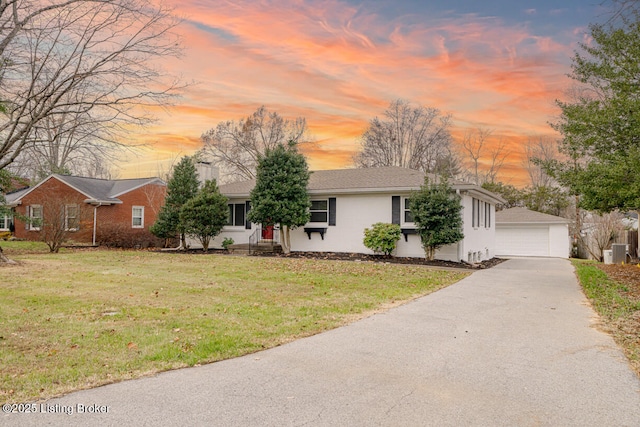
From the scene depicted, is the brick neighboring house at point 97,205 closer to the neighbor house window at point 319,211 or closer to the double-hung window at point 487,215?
the neighbor house window at point 319,211

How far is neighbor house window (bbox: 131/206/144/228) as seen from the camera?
27758 mm

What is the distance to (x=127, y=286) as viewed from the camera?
10.2m

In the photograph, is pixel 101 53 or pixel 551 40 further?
pixel 551 40

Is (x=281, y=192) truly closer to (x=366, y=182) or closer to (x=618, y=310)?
(x=366, y=182)

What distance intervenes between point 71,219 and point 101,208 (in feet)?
11.8

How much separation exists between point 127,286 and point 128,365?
6.03 meters

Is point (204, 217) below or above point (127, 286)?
above

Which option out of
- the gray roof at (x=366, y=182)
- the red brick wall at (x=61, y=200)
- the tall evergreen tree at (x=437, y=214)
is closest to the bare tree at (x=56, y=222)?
the red brick wall at (x=61, y=200)

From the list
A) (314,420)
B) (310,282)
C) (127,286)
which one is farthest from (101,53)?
(314,420)

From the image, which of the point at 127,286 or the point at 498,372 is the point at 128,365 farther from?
the point at 127,286

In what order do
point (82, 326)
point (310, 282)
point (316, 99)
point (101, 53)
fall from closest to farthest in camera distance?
point (82, 326) < point (310, 282) < point (101, 53) < point (316, 99)

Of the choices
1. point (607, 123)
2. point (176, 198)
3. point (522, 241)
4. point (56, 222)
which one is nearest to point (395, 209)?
point (607, 123)

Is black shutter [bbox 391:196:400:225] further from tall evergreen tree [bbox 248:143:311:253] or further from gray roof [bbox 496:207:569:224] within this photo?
gray roof [bbox 496:207:569:224]

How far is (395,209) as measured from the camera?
59.7ft
